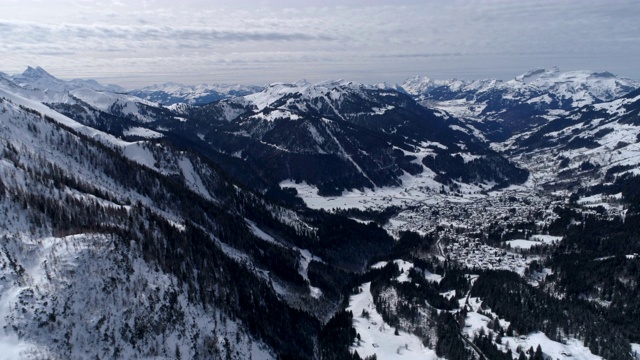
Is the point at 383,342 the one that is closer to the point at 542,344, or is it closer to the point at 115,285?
the point at 542,344

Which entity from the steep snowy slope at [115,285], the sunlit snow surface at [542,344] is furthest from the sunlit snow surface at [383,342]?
the sunlit snow surface at [542,344]

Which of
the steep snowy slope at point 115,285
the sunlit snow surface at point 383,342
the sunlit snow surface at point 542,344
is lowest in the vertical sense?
the sunlit snow surface at point 383,342

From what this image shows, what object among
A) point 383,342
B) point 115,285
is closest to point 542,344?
point 383,342

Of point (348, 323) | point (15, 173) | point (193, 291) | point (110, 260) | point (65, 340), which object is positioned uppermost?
point (15, 173)

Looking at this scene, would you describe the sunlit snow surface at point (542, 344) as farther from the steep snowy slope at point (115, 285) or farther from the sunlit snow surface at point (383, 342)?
the steep snowy slope at point (115, 285)

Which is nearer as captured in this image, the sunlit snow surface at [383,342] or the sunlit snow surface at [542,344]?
the sunlit snow surface at [542,344]

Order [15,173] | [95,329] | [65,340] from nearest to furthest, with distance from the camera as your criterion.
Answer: [65,340] < [95,329] < [15,173]

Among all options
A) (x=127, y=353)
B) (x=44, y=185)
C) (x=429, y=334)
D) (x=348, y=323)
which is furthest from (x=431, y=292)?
(x=44, y=185)

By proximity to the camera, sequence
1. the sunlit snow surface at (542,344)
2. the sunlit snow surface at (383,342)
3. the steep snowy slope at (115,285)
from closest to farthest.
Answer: the steep snowy slope at (115,285), the sunlit snow surface at (542,344), the sunlit snow surface at (383,342)

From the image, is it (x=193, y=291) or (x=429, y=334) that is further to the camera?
(x=429, y=334)

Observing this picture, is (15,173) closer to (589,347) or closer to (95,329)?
(95,329)

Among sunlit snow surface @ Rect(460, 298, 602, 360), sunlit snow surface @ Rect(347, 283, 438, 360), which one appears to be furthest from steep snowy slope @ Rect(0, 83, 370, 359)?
sunlit snow surface @ Rect(460, 298, 602, 360)
